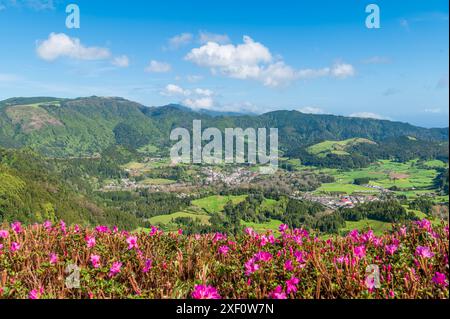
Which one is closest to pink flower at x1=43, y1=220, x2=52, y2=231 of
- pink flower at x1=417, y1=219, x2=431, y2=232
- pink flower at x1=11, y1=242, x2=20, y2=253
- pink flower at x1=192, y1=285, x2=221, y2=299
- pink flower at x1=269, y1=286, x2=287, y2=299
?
pink flower at x1=11, y1=242, x2=20, y2=253

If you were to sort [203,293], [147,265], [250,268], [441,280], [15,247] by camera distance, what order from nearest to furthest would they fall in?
[203,293] → [441,280] → [250,268] → [147,265] → [15,247]

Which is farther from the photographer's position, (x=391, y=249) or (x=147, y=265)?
(x=391, y=249)

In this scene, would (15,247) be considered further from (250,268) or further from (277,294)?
(277,294)

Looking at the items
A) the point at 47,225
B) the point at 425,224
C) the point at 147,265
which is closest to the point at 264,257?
the point at 147,265

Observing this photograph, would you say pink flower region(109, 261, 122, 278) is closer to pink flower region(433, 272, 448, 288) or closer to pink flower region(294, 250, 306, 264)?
pink flower region(294, 250, 306, 264)
